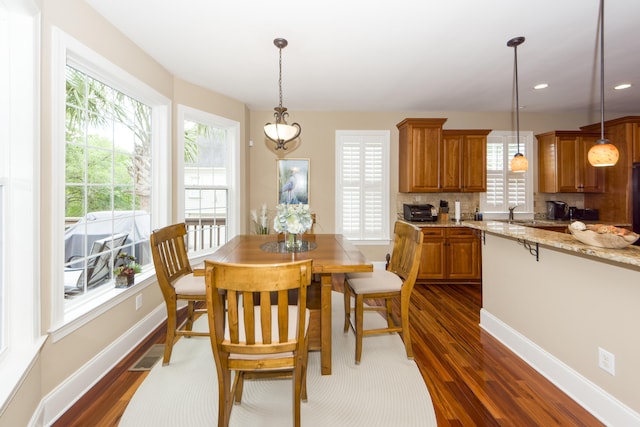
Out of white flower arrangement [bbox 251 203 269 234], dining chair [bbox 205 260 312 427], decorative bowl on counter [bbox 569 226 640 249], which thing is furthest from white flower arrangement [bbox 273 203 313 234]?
white flower arrangement [bbox 251 203 269 234]

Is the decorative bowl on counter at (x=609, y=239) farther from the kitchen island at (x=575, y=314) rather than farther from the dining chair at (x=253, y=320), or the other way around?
the dining chair at (x=253, y=320)

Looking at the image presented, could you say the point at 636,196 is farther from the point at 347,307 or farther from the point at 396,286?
the point at 347,307

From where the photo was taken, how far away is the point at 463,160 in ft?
14.7

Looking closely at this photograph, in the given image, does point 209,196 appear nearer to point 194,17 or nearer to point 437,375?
point 194,17

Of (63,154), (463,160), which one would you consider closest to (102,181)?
(63,154)

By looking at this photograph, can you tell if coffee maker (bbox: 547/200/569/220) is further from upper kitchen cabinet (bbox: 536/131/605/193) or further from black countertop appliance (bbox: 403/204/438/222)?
black countertop appliance (bbox: 403/204/438/222)

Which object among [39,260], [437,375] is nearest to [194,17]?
[39,260]

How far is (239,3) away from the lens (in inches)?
84.1

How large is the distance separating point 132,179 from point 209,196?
1.13m

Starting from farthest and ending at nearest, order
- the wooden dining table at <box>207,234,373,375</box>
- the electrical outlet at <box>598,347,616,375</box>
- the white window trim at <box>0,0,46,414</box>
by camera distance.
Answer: the wooden dining table at <box>207,234,373,375</box> → the electrical outlet at <box>598,347,616,375</box> → the white window trim at <box>0,0,46,414</box>

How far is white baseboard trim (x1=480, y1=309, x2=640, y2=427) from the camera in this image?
163 cm

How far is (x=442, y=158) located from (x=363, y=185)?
126 cm

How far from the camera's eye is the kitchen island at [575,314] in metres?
1.58

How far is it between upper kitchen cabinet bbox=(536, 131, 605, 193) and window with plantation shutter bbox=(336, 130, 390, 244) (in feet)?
8.27
